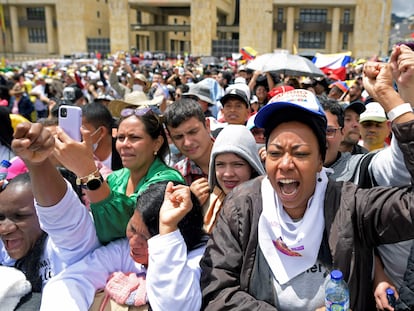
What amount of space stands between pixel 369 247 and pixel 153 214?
106cm

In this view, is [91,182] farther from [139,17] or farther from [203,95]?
[139,17]

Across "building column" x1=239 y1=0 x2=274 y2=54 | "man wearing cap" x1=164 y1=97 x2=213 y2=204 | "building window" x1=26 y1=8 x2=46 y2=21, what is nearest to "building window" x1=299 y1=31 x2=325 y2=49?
"building column" x1=239 y1=0 x2=274 y2=54

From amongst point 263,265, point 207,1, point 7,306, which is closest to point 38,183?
point 7,306

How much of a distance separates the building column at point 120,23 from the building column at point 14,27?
17380 millimetres

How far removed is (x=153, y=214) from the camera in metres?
2.04

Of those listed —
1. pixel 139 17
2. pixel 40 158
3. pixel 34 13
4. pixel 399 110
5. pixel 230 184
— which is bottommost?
pixel 230 184

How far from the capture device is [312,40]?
2143 inches

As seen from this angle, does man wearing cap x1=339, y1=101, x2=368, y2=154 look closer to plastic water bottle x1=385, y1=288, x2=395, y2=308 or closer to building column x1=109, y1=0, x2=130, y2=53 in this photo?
plastic water bottle x1=385, y1=288, x2=395, y2=308

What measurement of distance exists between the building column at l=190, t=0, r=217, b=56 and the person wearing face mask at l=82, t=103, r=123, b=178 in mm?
45736

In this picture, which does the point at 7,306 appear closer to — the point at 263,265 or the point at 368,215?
the point at 263,265

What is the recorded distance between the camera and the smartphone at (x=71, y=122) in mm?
2250

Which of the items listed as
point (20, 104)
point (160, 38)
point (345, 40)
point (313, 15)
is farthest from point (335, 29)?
point (20, 104)

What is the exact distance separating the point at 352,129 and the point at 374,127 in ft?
0.83

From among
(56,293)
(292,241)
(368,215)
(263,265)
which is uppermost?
(368,215)
